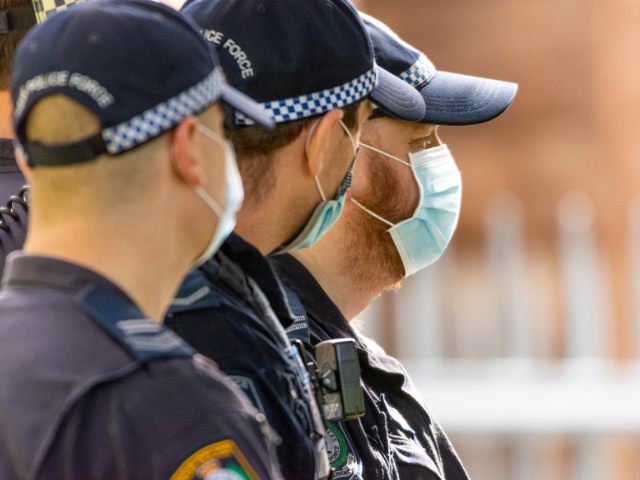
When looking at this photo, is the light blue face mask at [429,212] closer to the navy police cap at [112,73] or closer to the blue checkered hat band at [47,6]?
the blue checkered hat band at [47,6]

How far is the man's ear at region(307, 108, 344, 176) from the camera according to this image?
1.73 metres

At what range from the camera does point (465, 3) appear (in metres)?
10.2

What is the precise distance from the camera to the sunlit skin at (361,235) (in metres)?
2.41

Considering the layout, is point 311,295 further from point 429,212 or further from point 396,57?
point 396,57

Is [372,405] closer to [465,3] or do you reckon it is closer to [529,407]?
[529,407]

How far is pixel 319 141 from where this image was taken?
173 centimetres

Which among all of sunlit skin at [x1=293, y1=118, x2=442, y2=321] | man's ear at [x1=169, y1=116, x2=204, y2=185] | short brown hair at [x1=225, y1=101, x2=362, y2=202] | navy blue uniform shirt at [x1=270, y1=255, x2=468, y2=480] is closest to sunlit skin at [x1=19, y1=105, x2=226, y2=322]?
A: man's ear at [x1=169, y1=116, x2=204, y2=185]

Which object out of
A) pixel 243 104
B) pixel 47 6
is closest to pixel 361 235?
pixel 47 6

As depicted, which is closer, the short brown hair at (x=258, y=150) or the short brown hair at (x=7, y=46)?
the short brown hair at (x=258, y=150)

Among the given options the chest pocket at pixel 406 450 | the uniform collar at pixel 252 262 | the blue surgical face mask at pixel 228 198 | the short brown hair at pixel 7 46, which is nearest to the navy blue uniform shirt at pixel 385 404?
the chest pocket at pixel 406 450

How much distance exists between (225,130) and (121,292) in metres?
0.66

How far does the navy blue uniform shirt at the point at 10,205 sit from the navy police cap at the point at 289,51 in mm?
517

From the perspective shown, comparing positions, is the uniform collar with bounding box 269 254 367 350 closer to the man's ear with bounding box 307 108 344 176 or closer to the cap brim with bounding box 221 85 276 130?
the man's ear with bounding box 307 108 344 176

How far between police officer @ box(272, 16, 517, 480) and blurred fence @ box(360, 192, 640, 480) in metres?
5.71
